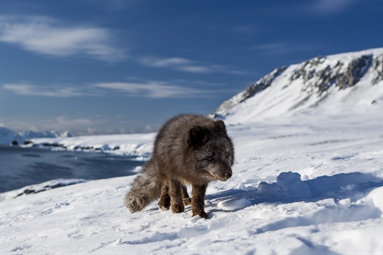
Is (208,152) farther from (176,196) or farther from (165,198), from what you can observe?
(165,198)

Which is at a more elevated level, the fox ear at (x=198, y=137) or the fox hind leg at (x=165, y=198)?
the fox ear at (x=198, y=137)

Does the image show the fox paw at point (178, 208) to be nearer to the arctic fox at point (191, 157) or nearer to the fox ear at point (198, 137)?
the arctic fox at point (191, 157)

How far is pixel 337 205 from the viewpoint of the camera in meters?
5.20

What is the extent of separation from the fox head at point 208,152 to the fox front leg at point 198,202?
0.34 m

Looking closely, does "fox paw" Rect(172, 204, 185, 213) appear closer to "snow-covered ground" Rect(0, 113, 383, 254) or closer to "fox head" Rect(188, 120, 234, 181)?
"snow-covered ground" Rect(0, 113, 383, 254)

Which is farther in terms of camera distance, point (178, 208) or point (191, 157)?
point (178, 208)

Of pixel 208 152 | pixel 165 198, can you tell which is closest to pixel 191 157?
pixel 208 152

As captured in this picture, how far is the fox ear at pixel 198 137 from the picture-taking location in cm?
597

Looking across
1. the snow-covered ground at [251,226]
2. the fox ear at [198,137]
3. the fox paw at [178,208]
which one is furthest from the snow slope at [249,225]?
the fox ear at [198,137]

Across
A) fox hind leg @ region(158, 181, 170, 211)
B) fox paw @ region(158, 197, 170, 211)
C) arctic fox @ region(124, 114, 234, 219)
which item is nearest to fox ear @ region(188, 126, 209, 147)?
arctic fox @ region(124, 114, 234, 219)

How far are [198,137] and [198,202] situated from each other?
1054mm

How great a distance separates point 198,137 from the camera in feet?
19.7

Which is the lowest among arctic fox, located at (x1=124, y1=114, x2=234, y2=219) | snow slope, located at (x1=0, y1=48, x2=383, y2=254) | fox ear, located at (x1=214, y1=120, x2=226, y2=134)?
snow slope, located at (x1=0, y1=48, x2=383, y2=254)

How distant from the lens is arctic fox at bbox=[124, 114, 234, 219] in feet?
19.6
